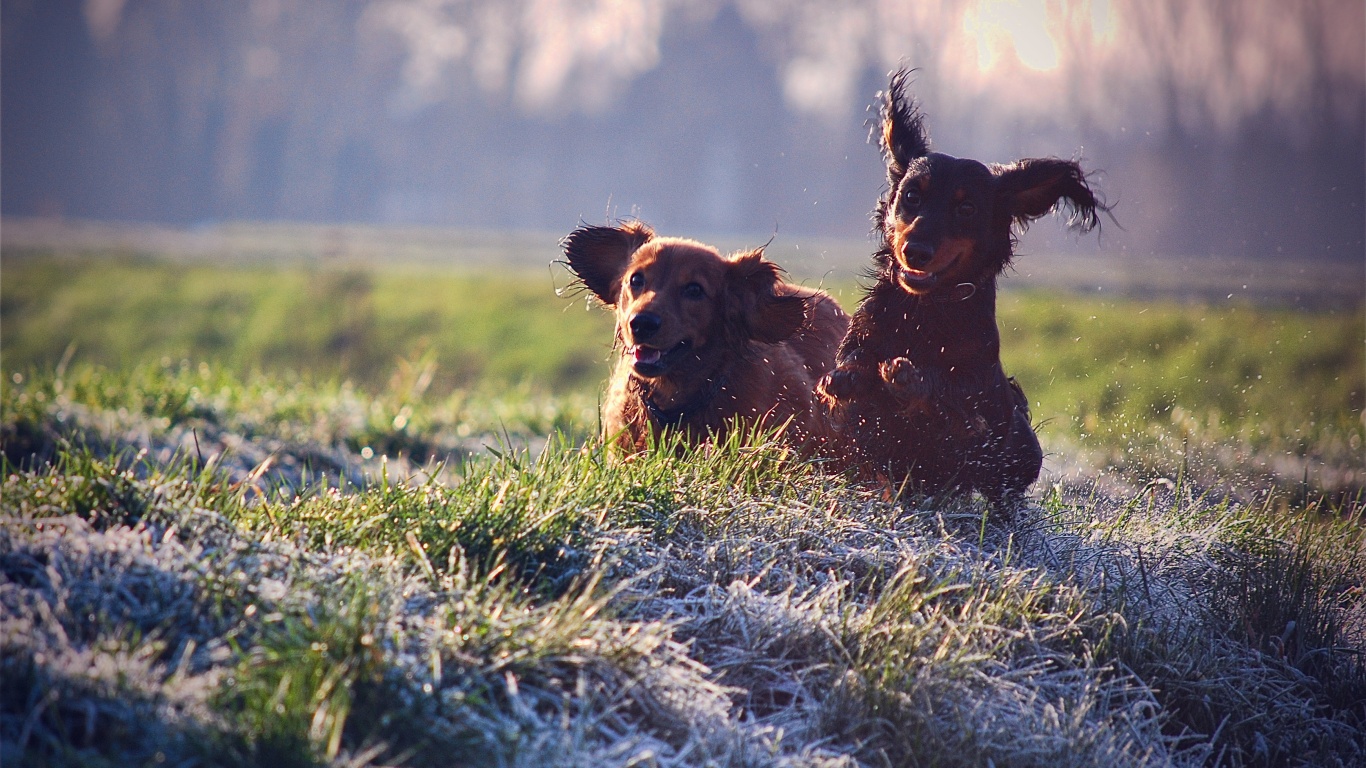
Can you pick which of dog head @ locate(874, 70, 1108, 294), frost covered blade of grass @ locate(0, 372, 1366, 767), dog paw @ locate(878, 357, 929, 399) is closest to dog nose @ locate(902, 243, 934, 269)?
dog head @ locate(874, 70, 1108, 294)

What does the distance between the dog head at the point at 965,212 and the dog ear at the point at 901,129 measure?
0.24ft

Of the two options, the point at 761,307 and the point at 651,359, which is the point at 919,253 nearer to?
the point at 761,307

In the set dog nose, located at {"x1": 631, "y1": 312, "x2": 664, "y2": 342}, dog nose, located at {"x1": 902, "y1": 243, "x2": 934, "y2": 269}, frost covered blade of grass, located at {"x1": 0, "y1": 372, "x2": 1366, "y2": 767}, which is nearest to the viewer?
frost covered blade of grass, located at {"x1": 0, "y1": 372, "x2": 1366, "y2": 767}

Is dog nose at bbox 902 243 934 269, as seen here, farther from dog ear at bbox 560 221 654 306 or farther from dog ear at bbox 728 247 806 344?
dog ear at bbox 560 221 654 306

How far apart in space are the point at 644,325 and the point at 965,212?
126 centimetres

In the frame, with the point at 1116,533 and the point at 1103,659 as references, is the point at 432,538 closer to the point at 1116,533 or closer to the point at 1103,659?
the point at 1103,659

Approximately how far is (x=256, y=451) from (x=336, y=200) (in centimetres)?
8139

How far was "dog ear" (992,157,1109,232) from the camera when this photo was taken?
376 centimetres

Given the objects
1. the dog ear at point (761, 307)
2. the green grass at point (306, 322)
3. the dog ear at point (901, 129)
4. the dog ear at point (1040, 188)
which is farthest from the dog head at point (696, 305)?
the green grass at point (306, 322)

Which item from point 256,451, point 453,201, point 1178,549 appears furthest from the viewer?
point 453,201

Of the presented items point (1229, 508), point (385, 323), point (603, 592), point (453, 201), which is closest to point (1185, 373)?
point (1229, 508)

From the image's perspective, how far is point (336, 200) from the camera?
8219 cm

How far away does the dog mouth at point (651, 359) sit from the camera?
4086mm

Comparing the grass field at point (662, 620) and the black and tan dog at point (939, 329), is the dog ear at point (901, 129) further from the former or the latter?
the grass field at point (662, 620)
